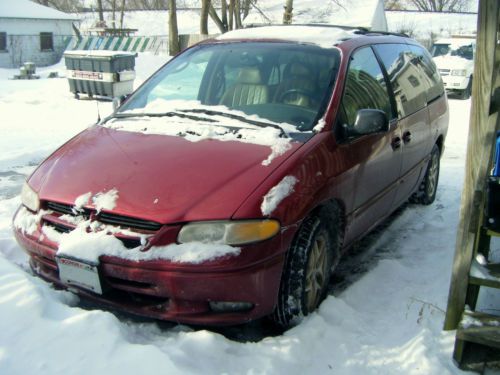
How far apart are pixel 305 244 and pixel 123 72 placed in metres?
11.7

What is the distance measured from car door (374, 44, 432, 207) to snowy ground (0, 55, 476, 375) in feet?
2.17

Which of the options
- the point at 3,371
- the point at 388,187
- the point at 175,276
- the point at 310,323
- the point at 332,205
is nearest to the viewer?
the point at 3,371

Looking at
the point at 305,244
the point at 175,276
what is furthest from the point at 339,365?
the point at 175,276

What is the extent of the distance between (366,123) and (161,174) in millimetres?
1389

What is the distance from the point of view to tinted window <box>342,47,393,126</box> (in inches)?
144

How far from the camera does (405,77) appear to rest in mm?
4699

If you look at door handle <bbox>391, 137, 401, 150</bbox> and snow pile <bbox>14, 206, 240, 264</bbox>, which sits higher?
door handle <bbox>391, 137, 401, 150</bbox>

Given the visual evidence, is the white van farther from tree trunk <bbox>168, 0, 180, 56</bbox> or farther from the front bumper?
the front bumper

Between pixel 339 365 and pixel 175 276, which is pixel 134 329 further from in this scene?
pixel 339 365

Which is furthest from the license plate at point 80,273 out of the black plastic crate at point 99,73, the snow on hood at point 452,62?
the snow on hood at point 452,62

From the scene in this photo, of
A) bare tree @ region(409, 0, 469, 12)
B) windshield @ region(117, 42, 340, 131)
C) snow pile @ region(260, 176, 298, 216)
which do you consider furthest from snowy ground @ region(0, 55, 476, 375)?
bare tree @ region(409, 0, 469, 12)

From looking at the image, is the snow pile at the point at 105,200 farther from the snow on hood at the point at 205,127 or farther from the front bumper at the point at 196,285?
the snow on hood at the point at 205,127

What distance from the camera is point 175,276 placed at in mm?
2596

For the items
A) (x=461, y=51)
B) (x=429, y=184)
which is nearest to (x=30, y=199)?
(x=429, y=184)
